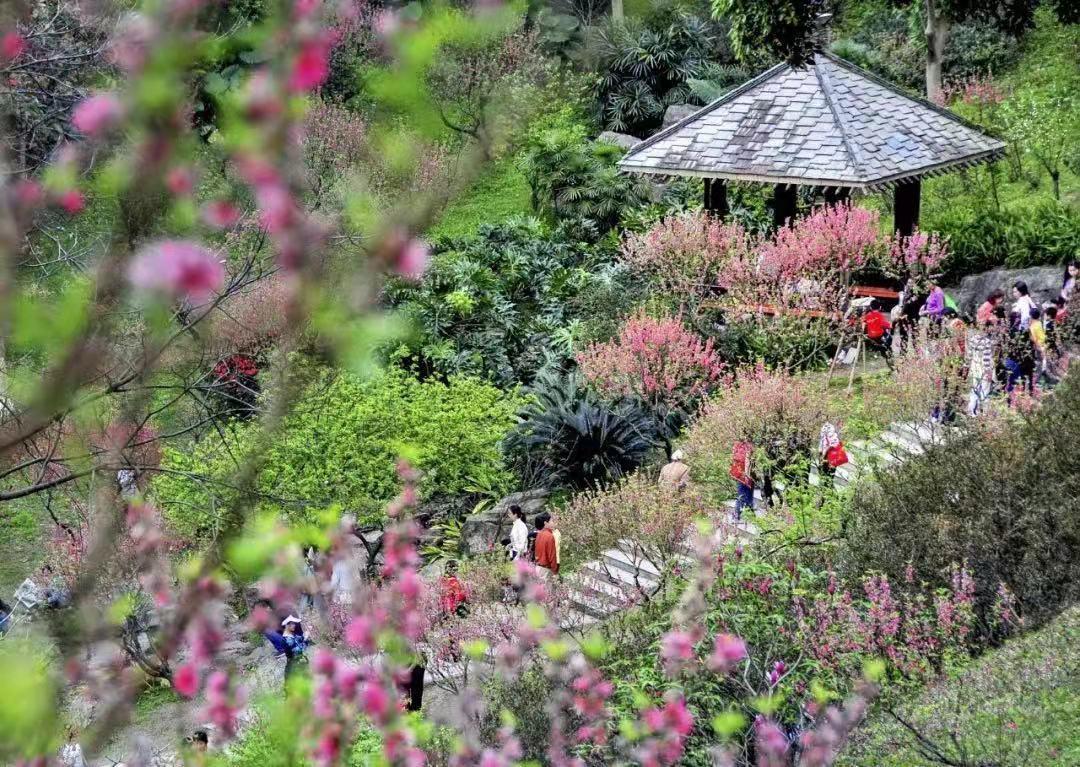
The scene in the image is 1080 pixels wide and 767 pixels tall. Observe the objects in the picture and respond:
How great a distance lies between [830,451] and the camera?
11344 mm

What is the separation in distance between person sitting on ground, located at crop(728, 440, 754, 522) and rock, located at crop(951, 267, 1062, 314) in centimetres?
631

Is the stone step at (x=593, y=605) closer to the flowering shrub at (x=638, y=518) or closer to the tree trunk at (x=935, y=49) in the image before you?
the flowering shrub at (x=638, y=518)

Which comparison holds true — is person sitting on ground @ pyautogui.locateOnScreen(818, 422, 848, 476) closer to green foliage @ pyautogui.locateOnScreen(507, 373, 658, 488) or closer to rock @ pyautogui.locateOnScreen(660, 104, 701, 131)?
green foliage @ pyautogui.locateOnScreen(507, 373, 658, 488)

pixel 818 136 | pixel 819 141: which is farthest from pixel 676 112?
pixel 819 141

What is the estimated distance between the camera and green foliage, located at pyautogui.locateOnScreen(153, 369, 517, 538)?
43.7ft

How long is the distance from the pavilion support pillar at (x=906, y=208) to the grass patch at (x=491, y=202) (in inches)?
343

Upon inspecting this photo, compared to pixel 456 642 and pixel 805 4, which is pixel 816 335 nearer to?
pixel 805 4

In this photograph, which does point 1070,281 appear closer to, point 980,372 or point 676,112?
point 980,372

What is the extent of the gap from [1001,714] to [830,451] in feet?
15.6

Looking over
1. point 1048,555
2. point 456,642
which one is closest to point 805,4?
point 1048,555

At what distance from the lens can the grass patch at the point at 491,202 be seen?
2575 centimetres

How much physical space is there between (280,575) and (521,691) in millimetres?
5057

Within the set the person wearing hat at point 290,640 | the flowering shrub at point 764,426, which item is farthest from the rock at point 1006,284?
the person wearing hat at point 290,640

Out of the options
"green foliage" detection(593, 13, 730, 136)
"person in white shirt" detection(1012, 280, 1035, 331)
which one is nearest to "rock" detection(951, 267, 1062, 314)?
"person in white shirt" detection(1012, 280, 1035, 331)
